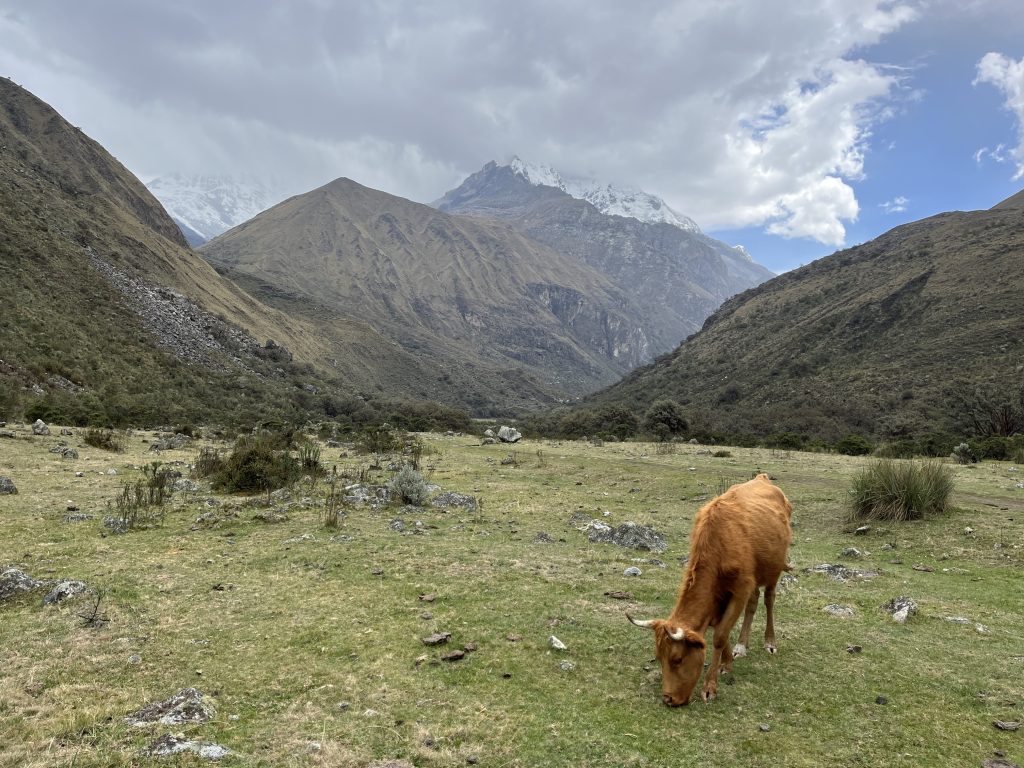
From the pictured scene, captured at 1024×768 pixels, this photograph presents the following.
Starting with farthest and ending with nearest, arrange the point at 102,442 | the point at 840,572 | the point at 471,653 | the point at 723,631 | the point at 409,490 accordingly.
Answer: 1. the point at 102,442
2. the point at 409,490
3. the point at 840,572
4. the point at 471,653
5. the point at 723,631

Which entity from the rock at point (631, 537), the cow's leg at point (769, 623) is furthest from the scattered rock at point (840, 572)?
the cow's leg at point (769, 623)

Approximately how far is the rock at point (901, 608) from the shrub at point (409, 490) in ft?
36.4

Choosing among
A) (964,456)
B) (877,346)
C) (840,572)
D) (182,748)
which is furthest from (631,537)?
(877,346)

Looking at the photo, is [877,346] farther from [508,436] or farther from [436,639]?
[436,639]

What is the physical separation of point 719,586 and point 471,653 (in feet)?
9.97

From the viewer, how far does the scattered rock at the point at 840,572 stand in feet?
31.2

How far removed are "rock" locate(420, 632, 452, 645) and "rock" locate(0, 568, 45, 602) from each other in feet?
19.1

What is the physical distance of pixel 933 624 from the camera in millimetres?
7285

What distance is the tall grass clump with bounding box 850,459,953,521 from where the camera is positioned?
13.1 meters

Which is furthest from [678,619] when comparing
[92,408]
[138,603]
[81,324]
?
[81,324]

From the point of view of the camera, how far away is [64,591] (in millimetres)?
7492

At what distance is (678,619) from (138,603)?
7.40 metres

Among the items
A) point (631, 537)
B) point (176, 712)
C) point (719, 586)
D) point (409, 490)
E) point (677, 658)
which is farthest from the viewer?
point (409, 490)

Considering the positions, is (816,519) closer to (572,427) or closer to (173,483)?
(173,483)
